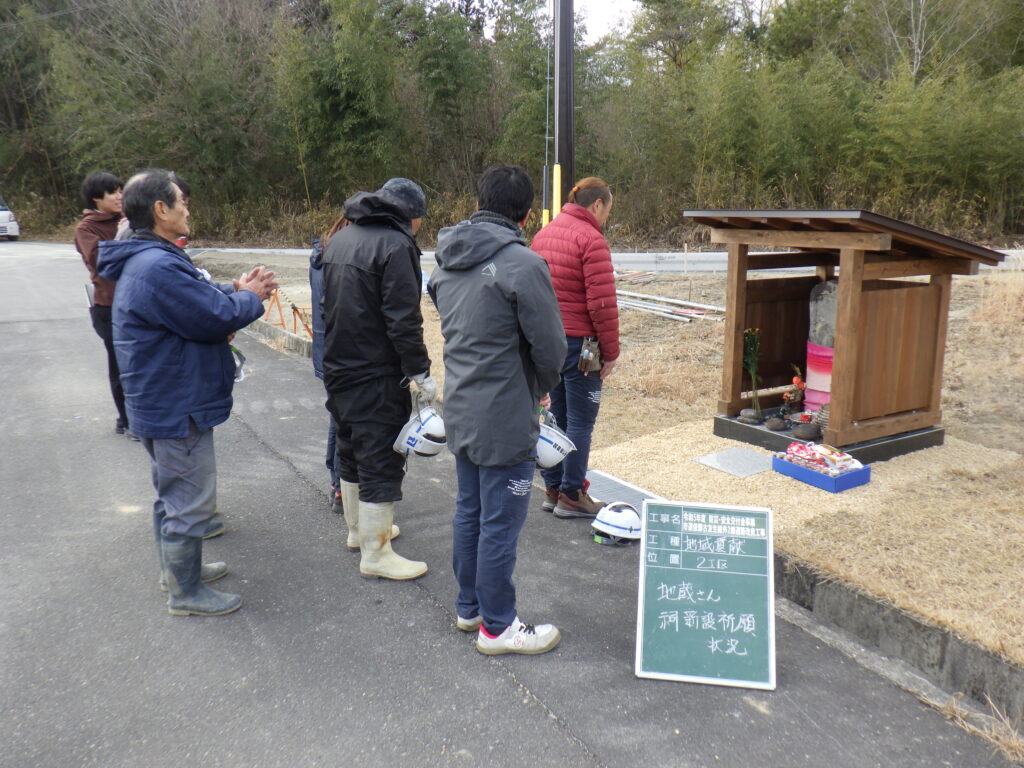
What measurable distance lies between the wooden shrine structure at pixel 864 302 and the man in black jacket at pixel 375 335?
2168 millimetres

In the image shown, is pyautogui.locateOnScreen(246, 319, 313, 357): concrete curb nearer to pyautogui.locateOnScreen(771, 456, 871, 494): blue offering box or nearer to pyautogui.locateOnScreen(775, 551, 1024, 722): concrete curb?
pyautogui.locateOnScreen(771, 456, 871, 494): blue offering box

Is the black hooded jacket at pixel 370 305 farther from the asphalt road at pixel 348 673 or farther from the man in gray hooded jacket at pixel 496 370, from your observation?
the asphalt road at pixel 348 673

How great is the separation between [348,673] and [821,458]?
2.59 meters

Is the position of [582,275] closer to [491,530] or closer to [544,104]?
[491,530]

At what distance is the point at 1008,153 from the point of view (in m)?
12.3

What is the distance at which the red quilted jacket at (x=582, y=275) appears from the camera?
147 inches

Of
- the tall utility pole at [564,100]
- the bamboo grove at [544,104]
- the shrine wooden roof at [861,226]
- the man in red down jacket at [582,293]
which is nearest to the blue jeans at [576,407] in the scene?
the man in red down jacket at [582,293]

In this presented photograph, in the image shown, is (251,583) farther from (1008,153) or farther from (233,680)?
(1008,153)

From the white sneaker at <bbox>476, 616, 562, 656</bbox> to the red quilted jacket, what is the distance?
1.43 metres

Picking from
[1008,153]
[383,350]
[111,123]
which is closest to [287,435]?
[383,350]

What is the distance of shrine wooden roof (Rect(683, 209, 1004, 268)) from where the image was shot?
3977mm

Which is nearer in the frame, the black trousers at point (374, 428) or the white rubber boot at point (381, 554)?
the black trousers at point (374, 428)

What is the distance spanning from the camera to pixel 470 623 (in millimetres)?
2973

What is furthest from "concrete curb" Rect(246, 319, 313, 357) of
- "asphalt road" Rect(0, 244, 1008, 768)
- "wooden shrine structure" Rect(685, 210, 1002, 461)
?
"wooden shrine structure" Rect(685, 210, 1002, 461)
